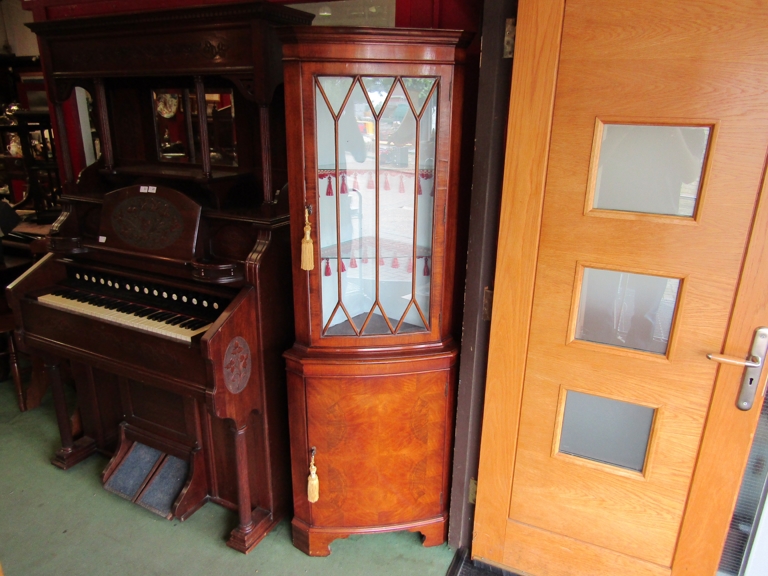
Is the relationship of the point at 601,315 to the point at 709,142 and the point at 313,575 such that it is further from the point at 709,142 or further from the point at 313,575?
the point at 313,575

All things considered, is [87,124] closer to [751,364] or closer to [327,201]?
[327,201]

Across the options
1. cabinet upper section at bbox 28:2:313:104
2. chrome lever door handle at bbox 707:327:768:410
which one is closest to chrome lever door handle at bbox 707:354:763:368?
chrome lever door handle at bbox 707:327:768:410

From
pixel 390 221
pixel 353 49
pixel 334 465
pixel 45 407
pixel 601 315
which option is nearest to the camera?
pixel 353 49

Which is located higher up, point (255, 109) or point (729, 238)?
point (255, 109)

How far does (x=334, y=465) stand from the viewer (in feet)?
6.48

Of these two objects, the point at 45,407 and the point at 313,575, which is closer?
the point at 313,575

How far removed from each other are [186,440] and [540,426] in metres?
1.52

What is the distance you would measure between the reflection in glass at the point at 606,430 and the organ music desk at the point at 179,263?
109 cm

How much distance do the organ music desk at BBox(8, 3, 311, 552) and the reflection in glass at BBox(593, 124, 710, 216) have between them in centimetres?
109

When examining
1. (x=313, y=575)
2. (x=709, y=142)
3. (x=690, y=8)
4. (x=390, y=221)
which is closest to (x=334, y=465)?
(x=313, y=575)

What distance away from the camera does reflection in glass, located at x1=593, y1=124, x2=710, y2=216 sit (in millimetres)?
1462

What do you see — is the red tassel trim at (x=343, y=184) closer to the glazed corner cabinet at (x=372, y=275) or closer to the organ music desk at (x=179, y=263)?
the glazed corner cabinet at (x=372, y=275)

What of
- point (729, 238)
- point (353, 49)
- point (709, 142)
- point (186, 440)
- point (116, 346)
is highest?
point (353, 49)

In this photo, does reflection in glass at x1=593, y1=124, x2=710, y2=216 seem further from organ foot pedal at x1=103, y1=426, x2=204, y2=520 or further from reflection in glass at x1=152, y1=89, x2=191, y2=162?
organ foot pedal at x1=103, y1=426, x2=204, y2=520
